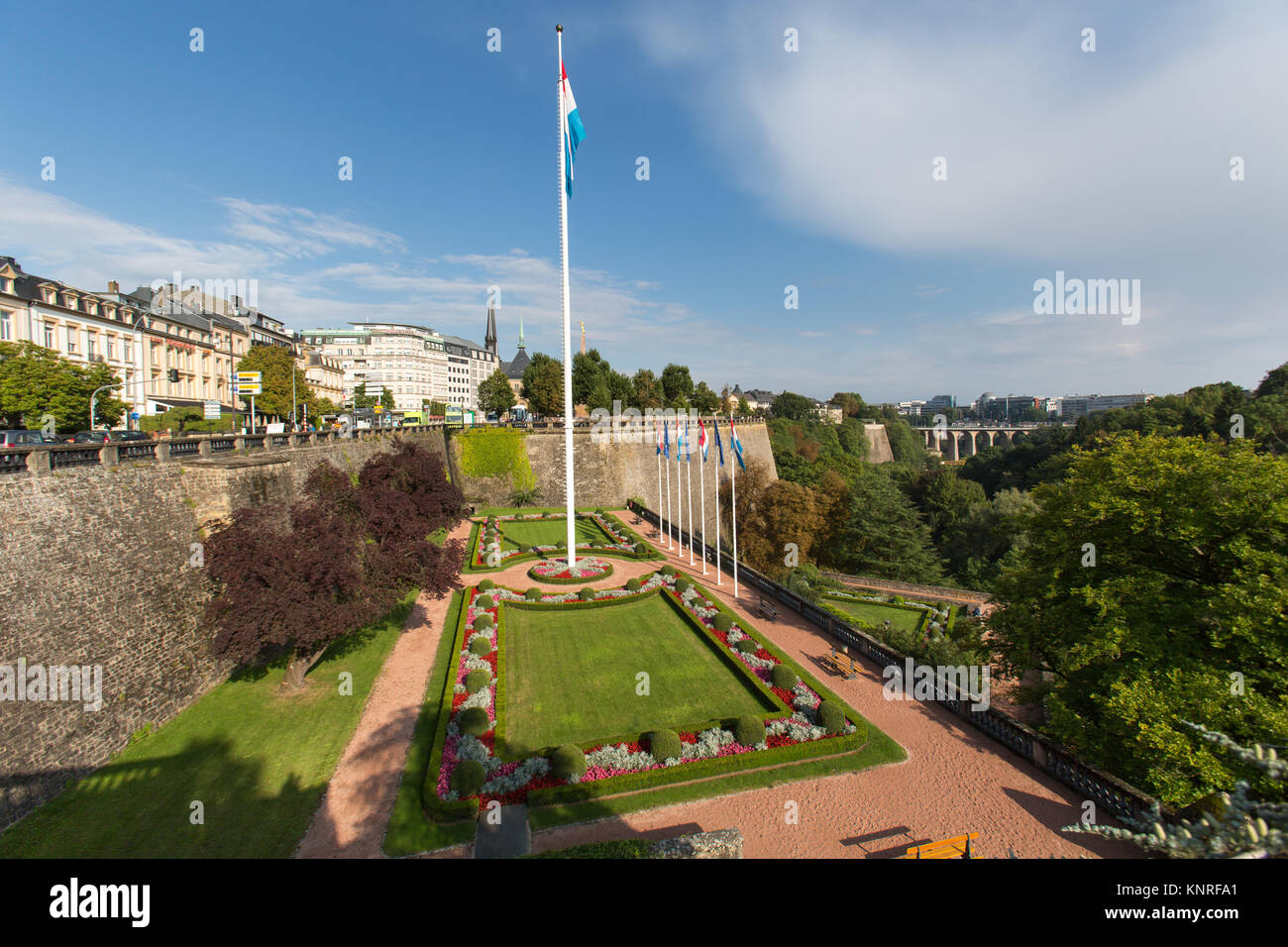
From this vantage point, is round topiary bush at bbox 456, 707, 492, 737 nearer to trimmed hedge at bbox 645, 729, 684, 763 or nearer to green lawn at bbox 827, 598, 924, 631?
trimmed hedge at bbox 645, 729, 684, 763

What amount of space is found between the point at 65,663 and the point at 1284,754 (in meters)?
25.1

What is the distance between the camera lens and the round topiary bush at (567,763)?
41.1 feet

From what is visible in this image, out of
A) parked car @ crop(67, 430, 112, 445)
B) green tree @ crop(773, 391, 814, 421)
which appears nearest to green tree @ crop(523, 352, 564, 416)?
parked car @ crop(67, 430, 112, 445)

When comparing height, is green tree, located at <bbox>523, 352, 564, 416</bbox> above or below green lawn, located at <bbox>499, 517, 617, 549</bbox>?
above

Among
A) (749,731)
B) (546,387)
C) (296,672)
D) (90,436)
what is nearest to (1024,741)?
(749,731)

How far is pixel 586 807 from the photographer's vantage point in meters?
12.0

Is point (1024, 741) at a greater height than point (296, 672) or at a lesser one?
lesser

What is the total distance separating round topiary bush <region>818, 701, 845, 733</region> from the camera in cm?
1423

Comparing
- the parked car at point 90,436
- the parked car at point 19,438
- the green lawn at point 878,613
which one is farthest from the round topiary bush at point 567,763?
the parked car at point 90,436

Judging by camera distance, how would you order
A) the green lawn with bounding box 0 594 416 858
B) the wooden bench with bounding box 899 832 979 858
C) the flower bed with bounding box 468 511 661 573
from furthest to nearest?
the flower bed with bounding box 468 511 661 573 → the green lawn with bounding box 0 594 416 858 → the wooden bench with bounding box 899 832 979 858

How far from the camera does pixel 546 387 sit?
62906 millimetres

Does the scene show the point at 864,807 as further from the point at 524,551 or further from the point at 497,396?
the point at 497,396

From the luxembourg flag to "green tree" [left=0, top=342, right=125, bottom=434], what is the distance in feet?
85.1

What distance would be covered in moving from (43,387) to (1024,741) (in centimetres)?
4104
